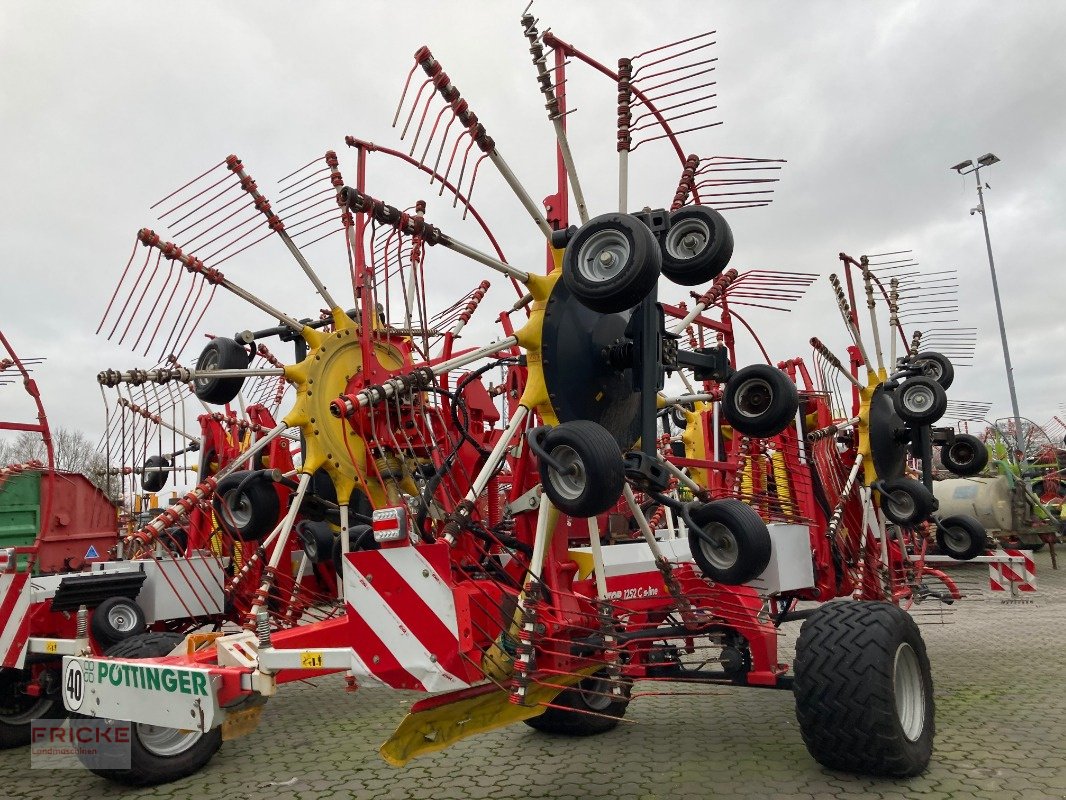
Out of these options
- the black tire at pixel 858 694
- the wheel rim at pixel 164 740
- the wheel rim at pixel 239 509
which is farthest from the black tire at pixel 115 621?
the black tire at pixel 858 694

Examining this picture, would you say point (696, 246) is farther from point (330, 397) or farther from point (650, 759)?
point (330, 397)

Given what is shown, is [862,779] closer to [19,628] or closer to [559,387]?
[559,387]

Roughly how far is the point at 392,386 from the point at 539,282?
0.90 m

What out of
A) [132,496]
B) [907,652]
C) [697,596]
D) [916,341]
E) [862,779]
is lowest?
[862,779]

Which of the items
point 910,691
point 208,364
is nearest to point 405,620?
point 910,691

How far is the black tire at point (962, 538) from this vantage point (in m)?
8.43

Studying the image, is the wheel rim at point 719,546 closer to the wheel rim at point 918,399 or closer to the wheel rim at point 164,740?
the wheel rim at point 164,740

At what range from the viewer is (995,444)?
18.2 m

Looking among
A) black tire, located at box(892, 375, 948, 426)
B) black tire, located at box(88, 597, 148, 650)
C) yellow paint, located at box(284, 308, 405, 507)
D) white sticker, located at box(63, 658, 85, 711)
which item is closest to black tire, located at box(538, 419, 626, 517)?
white sticker, located at box(63, 658, 85, 711)

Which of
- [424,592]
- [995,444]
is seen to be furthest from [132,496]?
[995,444]

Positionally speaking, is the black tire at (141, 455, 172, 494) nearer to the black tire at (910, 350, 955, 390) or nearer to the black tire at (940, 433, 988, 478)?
the black tire at (910, 350, 955, 390)

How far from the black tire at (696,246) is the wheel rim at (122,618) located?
4.03 metres

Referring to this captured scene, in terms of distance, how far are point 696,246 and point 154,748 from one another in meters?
4.03

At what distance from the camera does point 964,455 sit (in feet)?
29.2
